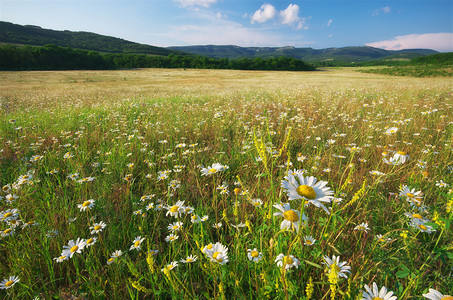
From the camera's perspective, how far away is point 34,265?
1556mm

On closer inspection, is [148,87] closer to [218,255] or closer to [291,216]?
[218,255]

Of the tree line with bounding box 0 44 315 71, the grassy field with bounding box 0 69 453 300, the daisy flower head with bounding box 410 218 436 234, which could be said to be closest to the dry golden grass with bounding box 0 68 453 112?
the grassy field with bounding box 0 69 453 300

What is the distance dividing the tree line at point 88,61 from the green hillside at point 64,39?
1928 inches

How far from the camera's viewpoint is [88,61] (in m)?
54.0

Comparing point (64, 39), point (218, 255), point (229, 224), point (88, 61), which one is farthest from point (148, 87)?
point (64, 39)

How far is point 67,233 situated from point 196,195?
114cm

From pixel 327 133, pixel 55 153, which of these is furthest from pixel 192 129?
pixel 327 133

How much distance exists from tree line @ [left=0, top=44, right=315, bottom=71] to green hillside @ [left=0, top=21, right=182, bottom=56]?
48978 mm

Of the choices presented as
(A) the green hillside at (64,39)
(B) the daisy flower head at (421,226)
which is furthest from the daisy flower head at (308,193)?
(A) the green hillside at (64,39)

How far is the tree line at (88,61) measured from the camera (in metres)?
44.3

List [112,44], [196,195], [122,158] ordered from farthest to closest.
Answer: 1. [112,44]
2. [122,158]
3. [196,195]

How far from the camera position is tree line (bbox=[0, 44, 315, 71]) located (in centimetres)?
4426

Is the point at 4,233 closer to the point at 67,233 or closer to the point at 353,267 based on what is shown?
the point at 67,233

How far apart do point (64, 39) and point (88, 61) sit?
82.5 meters
